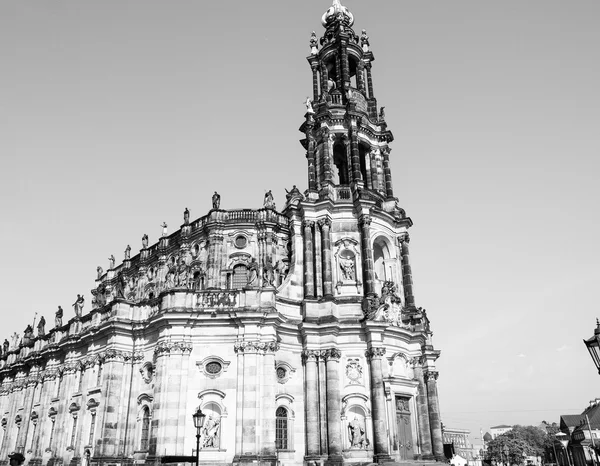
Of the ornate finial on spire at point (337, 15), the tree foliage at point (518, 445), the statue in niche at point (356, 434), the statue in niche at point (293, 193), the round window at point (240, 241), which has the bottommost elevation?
the tree foliage at point (518, 445)

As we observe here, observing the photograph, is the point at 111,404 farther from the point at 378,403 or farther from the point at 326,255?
the point at 326,255

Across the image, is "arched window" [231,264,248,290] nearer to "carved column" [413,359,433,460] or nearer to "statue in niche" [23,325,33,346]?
"carved column" [413,359,433,460]

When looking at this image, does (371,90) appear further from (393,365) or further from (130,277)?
(130,277)

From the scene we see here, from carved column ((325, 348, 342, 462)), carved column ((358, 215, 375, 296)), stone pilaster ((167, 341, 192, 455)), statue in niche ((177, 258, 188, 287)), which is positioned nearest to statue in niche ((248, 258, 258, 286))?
statue in niche ((177, 258, 188, 287))

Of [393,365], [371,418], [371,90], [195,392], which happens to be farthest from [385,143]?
[195,392]

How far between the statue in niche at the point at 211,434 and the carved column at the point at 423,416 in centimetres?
1404

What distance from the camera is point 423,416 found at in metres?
35.5

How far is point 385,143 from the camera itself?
4256 centimetres

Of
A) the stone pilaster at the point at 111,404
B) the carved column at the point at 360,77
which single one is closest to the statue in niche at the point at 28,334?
the stone pilaster at the point at 111,404

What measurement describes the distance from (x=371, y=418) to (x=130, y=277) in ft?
87.2

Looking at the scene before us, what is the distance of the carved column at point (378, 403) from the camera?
1203 inches

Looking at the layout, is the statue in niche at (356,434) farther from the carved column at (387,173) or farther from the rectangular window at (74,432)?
the rectangular window at (74,432)

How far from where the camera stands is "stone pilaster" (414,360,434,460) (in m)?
34.5

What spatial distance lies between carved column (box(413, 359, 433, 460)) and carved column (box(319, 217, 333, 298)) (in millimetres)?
8345
